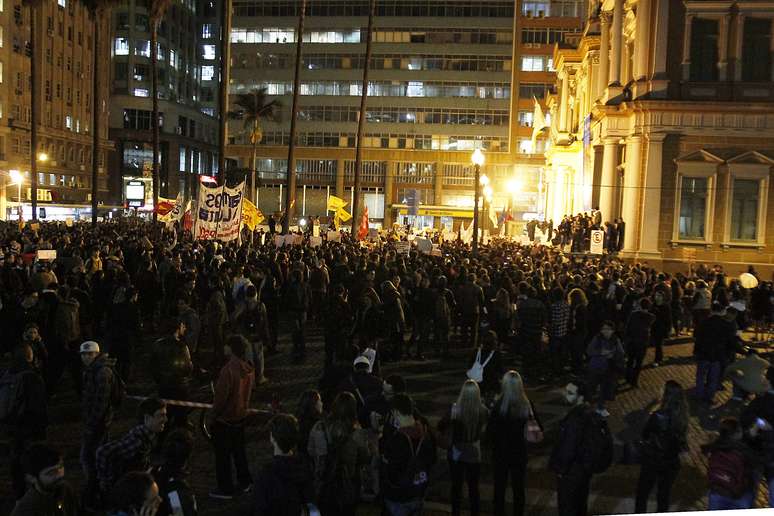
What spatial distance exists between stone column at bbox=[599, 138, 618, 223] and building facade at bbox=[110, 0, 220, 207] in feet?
227

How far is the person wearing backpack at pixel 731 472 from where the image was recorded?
6.34 m

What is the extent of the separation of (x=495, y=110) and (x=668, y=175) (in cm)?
5342

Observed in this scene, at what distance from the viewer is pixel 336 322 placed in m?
13.6

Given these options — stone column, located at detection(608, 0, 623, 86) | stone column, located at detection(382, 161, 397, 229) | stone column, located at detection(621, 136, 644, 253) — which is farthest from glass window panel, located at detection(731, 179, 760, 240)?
stone column, located at detection(382, 161, 397, 229)

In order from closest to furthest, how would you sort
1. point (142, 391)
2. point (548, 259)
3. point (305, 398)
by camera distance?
1. point (305, 398)
2. point (142, 391)
3. point (548, 259)

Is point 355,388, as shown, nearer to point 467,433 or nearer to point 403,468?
point 467,433

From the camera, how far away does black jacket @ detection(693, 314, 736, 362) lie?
507 inches

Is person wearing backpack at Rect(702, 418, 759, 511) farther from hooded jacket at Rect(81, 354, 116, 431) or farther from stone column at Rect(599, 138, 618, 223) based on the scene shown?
stone column at Rect(599, 138, 618, 223)

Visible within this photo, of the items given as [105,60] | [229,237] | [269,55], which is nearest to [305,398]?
[229,237]

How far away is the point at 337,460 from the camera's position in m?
6.55

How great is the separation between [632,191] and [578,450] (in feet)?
88.5

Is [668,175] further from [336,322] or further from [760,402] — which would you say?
[760,402]

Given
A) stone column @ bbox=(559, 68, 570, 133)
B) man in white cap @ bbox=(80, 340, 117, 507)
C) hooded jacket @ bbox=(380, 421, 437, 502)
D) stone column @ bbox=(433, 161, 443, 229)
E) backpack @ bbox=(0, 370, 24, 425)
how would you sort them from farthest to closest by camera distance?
stone column @ bbox=(433, 161, 443, 229)
stone column @ bbox=(559, 68, 570, 133)
man in white cap @ bbox=(80, 340, 117, 507)
backpack @ bbox=(0, 370, 24, 425)
hooded jacket @ bbox=(380, 421, 437, 502)

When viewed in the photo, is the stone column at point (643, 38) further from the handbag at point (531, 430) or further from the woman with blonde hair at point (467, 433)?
the woman with blonde hair at point (467, 433)
